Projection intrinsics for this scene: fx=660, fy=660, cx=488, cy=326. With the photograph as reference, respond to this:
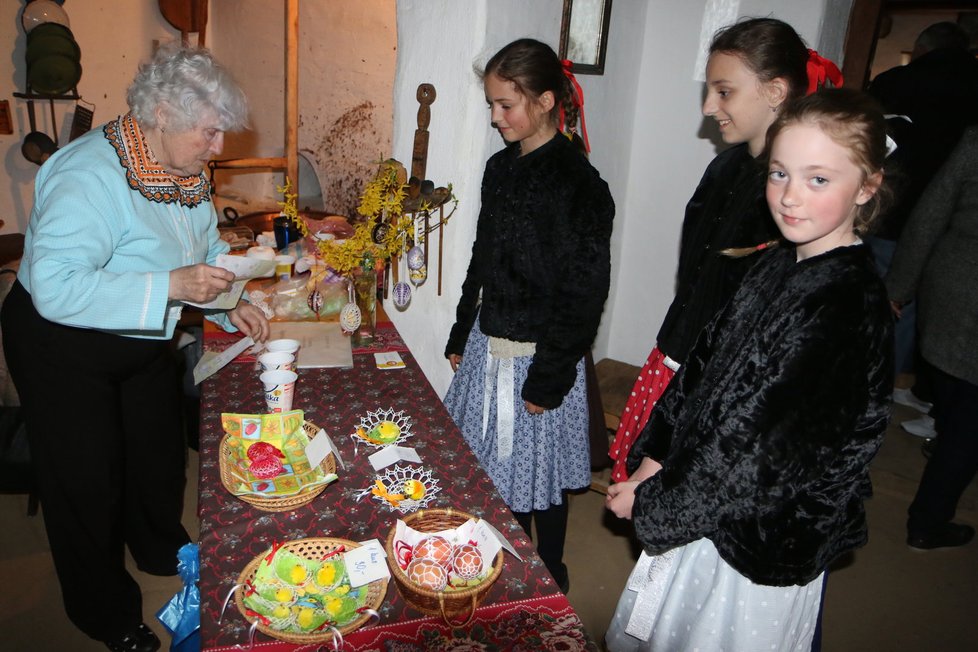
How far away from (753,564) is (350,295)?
1.46m

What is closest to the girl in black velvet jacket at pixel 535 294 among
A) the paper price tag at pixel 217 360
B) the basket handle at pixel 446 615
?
the paper price tag at pixel 217 360

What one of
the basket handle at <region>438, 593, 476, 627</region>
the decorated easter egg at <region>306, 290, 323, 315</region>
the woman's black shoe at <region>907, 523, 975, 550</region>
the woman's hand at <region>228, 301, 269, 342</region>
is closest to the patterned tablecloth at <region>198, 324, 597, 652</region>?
the basket handle at <region>438, 593, 476, 627</region>

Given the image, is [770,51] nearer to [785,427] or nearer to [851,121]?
[851,121]

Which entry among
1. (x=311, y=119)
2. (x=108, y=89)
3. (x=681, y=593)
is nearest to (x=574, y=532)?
(x=681, y=593)

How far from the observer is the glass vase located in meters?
2.20

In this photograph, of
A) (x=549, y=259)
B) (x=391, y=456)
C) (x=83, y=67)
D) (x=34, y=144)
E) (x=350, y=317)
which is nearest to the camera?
(x=391, y=456)

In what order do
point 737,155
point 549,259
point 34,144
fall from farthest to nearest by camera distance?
1. point 34,144
2. point 549,259
3. point 737,155

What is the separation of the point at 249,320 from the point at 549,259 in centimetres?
93

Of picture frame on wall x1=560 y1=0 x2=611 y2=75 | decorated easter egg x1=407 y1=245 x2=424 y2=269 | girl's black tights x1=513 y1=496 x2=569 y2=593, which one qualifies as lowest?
girl's black tights x1=513 y1=496 x2=569 y2=593

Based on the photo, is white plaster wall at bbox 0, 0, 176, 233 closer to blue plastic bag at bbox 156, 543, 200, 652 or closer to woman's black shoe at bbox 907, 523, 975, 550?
blue plastic bag at bbox 156, 543, 200, 652

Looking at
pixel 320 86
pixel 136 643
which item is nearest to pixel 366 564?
pixel 136 643

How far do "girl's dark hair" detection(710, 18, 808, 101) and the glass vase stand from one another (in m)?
1.26

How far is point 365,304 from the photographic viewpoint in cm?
223

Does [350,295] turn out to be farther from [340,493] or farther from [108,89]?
[108,89]
